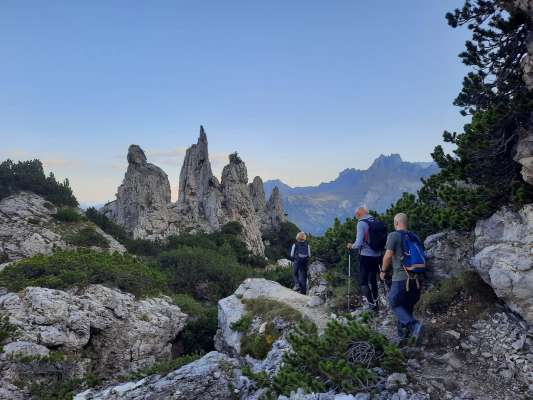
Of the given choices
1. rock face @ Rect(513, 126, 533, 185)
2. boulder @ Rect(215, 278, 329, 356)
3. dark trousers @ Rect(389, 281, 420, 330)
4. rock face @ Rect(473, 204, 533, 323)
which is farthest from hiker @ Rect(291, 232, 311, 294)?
rock face @ Rect(513, 126, 533, 185)

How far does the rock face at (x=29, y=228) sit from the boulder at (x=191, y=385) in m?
16.9

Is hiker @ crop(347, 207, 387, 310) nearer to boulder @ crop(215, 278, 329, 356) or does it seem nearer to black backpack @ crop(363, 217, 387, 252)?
black backpack @ crop(363, 217, 387, 252)

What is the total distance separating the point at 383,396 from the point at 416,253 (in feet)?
8.78

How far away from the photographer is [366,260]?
10086mm

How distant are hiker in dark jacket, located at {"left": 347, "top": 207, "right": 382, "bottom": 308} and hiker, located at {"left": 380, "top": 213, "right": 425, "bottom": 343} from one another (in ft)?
5.79

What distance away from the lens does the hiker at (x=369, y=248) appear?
982cm

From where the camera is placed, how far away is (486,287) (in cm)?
903

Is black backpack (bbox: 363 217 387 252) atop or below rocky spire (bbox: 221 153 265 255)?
below

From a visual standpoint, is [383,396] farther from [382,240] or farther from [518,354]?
[382,240]

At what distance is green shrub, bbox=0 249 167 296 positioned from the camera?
1545 cm

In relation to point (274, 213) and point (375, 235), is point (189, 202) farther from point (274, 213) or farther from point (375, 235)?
point (375, 235)

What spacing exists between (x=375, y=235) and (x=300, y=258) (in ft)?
17.2

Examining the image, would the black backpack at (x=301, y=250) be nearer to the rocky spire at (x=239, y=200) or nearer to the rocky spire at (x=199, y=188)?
the rocky spire at (x=239, y=200)

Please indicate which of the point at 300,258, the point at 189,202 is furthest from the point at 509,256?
the point at 189,202
